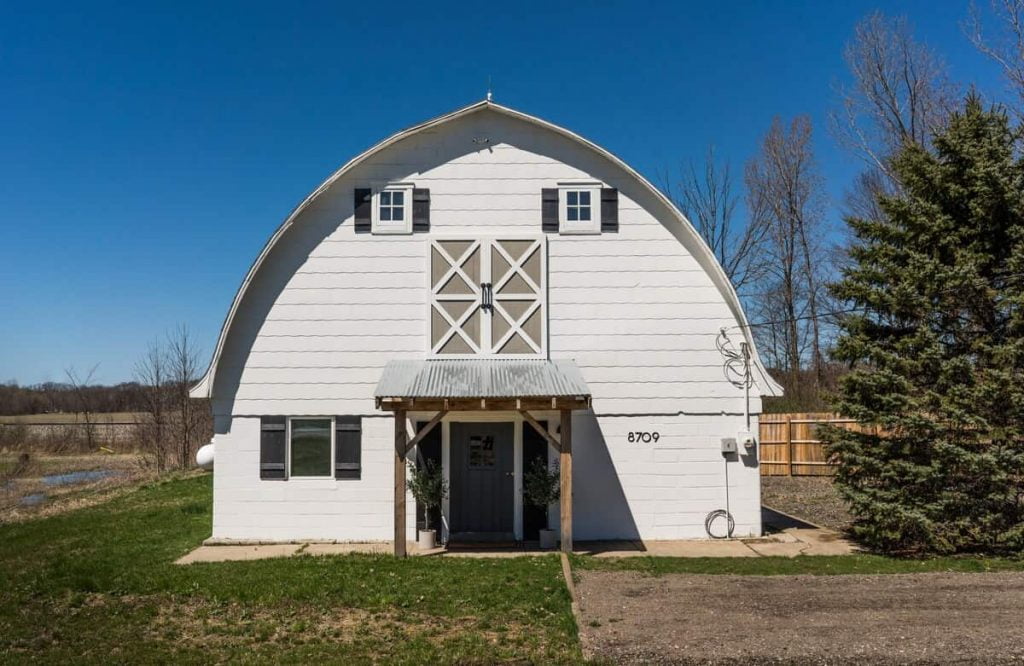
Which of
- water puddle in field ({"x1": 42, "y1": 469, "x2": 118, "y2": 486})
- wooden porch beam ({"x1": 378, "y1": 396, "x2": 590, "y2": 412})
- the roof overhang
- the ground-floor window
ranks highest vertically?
the roof overhang

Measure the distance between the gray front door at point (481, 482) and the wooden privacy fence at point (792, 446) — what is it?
38.0ft

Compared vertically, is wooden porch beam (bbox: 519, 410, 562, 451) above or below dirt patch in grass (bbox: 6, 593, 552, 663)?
above

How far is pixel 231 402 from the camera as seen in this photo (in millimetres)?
11523

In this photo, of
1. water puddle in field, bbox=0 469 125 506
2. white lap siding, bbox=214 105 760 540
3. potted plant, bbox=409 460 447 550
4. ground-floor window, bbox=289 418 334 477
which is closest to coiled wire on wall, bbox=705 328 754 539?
white lap siding, bbox=214 105 760 540

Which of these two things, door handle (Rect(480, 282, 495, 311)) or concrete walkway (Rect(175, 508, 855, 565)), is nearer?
concrete walkway (Rect(175, 508, 855, 565))

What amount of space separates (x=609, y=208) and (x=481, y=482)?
15.6 feet

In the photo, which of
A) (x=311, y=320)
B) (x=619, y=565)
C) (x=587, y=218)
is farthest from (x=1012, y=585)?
(x=311, y=320)

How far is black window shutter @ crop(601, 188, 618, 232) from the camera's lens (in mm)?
11742

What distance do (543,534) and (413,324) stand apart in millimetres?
3746

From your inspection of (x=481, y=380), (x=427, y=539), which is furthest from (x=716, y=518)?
(x=427, y=539)

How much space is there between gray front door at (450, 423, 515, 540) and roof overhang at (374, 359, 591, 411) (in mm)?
1010

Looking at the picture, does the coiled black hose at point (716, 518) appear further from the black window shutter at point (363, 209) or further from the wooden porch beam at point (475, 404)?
the black window shutter at point (363, 209)

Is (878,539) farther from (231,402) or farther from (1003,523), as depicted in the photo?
(231,402)

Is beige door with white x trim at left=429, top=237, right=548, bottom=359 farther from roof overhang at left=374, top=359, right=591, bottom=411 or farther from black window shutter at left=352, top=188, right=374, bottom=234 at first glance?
black window shutter at left=352, top=188, right=374, bottom=234
